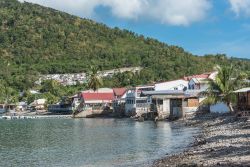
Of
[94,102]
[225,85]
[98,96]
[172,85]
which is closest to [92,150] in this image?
[225,85]

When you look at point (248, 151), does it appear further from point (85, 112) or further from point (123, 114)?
point (85, 112)

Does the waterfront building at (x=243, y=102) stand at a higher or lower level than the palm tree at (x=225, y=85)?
lower

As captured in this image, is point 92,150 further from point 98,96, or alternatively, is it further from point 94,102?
point 98,96

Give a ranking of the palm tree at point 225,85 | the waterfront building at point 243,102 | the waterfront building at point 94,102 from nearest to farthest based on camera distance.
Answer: the waterfront building at point 243,102, the palm tree at point 225,85, the waterfront building at point 94,102

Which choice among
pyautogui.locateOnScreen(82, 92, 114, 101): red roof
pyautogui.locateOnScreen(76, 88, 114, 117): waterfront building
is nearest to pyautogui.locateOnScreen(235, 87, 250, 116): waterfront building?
pyautogui.locateOnScreen(76, 88, 114, 117): waterfront building

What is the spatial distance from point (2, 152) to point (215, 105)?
1544 inches

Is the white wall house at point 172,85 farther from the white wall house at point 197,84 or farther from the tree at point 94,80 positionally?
the tree at point 94,80

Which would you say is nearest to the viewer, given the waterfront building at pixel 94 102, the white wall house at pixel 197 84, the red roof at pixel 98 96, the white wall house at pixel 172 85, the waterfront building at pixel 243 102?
the waterfront building at pixel 243 102

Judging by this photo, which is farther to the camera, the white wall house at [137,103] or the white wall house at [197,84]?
the white wall house at [137,103]

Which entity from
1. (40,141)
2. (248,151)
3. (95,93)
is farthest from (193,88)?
(248,151)

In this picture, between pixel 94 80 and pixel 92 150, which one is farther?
pixel 94 80

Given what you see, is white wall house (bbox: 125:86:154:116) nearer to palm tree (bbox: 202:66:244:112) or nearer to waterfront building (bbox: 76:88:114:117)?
waterfront building (bbox: 76:88:114:117)

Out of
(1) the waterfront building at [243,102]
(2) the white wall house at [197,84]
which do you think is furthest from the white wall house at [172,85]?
(1) the waterfront building at [243,102]

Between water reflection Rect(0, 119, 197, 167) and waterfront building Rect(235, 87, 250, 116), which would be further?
waterfront building Rect(235, 87, 250, 116)
